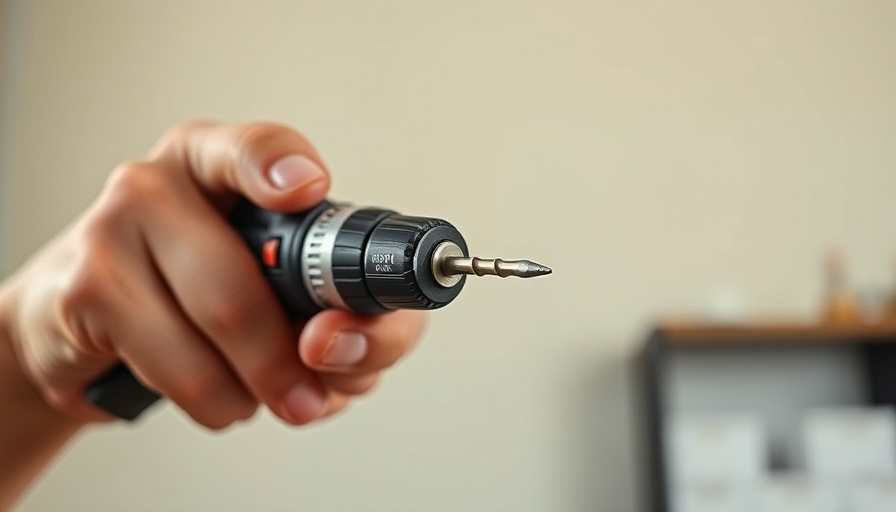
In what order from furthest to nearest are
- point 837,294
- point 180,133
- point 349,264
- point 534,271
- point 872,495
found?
1. point 837,294
2. point 872,495
3. point 180,133
4. point 349,264
5. point 534,271

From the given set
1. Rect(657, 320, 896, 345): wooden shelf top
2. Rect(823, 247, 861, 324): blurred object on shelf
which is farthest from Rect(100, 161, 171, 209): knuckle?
Rect(823, 247, 861, 324): blurred object on shelf

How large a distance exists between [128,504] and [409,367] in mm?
572

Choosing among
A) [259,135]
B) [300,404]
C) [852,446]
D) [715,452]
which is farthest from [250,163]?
[852,446]

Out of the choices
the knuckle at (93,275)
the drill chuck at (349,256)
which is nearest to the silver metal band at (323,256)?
the drill chuck at (349,256)

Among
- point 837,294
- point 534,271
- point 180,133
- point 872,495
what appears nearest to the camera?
point 534,271

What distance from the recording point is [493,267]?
0.25m

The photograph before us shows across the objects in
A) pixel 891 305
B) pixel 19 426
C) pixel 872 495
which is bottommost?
pixel 872 495

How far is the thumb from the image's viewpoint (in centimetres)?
40

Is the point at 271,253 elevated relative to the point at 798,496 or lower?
elevated

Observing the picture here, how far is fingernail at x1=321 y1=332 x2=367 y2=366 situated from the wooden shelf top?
1084 mm

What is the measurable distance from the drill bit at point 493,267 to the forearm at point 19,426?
1.08ft

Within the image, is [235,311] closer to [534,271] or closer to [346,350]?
[346,350]

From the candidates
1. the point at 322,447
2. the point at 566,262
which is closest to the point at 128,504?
the point at 322,447

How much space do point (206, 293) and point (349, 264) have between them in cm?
10
